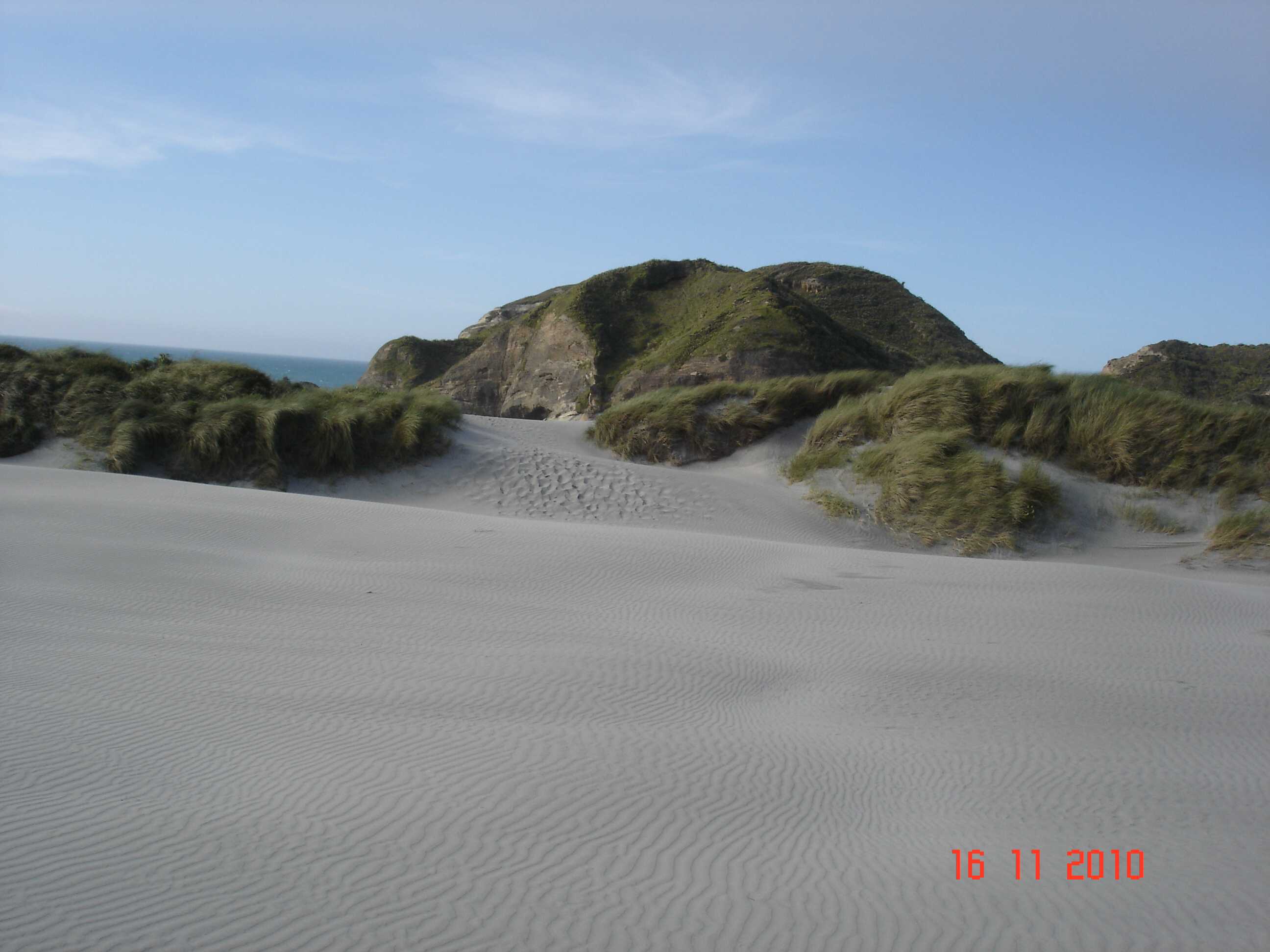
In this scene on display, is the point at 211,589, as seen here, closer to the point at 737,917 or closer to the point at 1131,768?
the point at 737,917

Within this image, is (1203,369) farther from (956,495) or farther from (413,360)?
(413,360)

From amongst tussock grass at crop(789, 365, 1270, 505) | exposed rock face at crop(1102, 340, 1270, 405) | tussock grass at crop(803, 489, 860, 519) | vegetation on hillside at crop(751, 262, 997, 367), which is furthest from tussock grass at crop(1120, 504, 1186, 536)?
vegetation on hillside at crop(751, 262, 997, 367)

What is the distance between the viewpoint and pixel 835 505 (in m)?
10.8

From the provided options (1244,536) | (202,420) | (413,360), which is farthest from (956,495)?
(413,360)

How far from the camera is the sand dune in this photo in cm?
212

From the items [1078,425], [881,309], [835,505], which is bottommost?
[835,505]

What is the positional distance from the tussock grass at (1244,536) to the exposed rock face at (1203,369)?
5645 millimetres

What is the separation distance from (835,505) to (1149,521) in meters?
3.57

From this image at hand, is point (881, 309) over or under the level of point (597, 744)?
over

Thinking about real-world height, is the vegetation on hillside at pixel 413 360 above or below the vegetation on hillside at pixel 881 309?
below

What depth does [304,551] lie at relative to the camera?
6434mm

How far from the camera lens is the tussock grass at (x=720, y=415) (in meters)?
13.0
